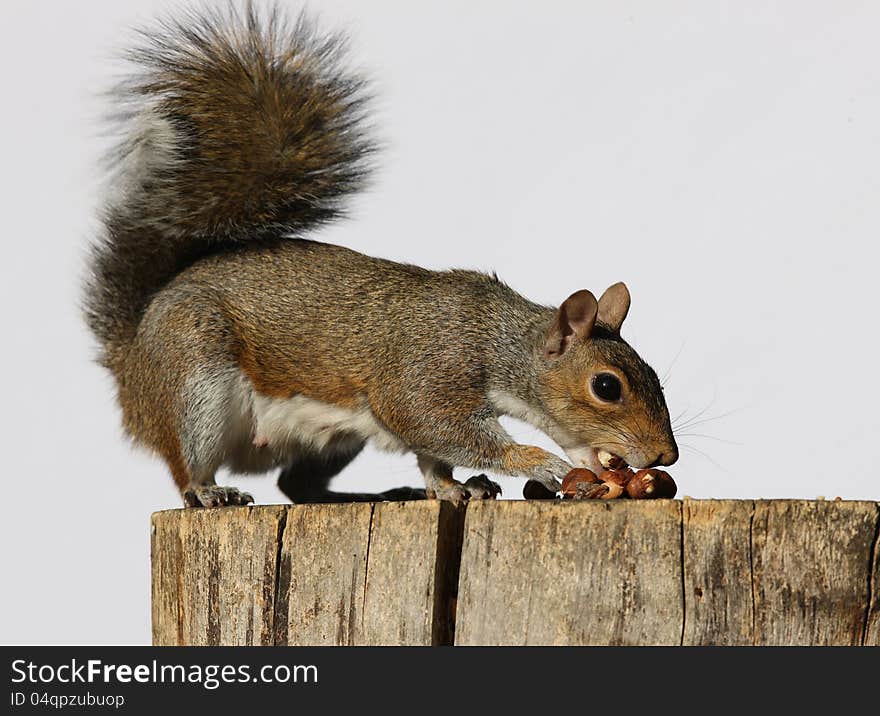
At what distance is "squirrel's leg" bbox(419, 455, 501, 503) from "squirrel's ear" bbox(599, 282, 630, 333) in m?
0.64

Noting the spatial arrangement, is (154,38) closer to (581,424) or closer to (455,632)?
(581,424)

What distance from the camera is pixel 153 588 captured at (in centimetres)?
292

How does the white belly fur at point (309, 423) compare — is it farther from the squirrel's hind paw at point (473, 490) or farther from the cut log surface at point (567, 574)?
the cut log surface at point (567, 574)

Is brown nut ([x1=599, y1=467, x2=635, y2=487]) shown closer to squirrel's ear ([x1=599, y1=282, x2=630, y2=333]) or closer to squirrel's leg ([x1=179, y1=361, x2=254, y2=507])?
squirrel's ear ([x1=599, y1=282, x2=630, y2=333])

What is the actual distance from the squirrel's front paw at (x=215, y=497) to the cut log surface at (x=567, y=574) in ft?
3.16

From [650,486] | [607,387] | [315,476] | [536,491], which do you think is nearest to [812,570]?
[650,486]

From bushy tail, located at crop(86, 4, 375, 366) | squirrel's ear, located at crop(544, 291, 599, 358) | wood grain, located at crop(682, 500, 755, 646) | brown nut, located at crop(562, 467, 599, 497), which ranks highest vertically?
bushy tail, located at crop(86, 4, 375, 366)

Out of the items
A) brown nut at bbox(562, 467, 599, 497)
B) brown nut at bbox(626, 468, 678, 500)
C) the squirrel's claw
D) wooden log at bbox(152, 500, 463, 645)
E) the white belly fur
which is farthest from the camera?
the white belly fur

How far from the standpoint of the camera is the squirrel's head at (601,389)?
11.2 ft

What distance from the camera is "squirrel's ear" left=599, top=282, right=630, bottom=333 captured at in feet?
12.4

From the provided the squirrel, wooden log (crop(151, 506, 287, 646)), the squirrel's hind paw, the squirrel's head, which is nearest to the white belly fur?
the squirrel

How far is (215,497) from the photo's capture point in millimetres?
3559

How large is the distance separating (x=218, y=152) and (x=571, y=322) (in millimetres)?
1312

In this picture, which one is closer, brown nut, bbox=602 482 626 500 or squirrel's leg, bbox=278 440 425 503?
brown nut, bbox=602 482 626 500
